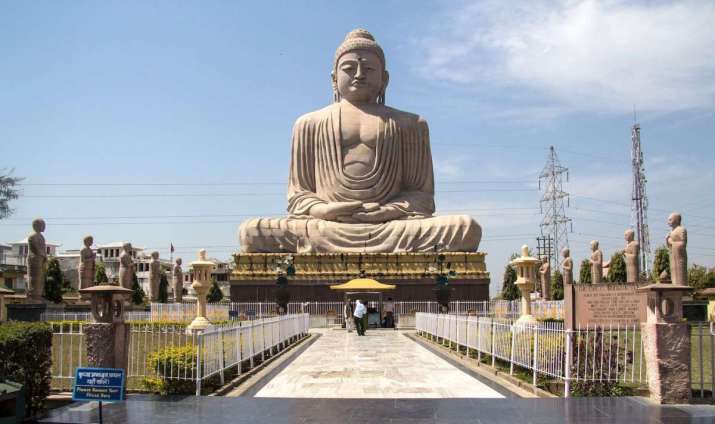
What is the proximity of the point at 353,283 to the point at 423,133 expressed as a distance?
39.4 feet

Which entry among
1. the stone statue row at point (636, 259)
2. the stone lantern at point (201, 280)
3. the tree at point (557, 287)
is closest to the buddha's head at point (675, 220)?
the stone statue row at point (636, 259)

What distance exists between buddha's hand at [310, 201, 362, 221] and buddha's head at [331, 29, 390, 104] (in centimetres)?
513

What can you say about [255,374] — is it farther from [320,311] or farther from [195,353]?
[320,311]

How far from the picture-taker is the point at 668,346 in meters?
9.00

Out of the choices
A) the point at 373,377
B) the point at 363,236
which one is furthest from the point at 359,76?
the point at 373,377

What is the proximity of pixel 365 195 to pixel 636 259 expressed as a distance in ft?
46.4

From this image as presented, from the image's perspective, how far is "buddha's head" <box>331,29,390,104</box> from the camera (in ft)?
117

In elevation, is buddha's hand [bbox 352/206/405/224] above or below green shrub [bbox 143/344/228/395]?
above

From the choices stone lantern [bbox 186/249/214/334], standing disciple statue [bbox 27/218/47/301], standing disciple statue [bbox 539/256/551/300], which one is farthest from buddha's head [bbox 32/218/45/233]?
standing disciple statue [bbox 539/256/551/300]

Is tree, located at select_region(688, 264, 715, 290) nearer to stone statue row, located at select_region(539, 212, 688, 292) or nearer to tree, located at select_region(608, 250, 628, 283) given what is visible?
tree, located at select_region(608, 250, 628, 283)

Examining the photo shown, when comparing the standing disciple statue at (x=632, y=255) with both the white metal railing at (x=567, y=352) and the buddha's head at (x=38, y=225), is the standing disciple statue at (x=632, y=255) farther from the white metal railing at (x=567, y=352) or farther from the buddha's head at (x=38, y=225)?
the buddha's head at (x=38, y=225)

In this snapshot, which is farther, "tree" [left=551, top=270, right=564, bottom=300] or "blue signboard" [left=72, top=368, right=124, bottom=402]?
"tree" [left=551, top=270, right=564, bottom=300]

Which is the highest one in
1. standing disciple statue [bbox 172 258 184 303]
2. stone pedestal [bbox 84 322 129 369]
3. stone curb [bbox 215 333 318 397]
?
standing disciple statue [bbox 172 258 184 303]

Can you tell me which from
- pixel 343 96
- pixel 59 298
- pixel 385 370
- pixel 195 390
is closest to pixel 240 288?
pixel 343 96
